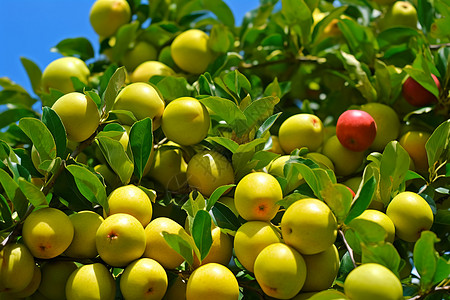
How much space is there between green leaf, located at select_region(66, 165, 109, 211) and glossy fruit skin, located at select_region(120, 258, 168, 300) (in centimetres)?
15

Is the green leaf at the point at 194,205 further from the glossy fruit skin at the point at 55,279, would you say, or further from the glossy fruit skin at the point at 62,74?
the glossy fruit skin at the point at 62,74

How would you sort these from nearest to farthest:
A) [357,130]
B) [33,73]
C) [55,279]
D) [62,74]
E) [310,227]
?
[310,227] → [55,279] → [357,130] → [62,74] → [33,73]

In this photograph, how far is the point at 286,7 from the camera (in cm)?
170

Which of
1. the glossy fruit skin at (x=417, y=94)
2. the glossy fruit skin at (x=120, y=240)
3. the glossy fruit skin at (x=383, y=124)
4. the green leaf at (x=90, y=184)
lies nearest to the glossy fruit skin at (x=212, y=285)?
the glossy fruit skin at (x=120, y=240)

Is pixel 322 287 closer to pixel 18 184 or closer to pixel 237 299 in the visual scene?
pixel 237 299

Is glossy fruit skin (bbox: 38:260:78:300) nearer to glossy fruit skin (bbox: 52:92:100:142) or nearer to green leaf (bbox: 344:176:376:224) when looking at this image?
glossy fruit skin (bbox: 52:92:100:142)

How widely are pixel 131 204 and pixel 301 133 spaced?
1.62 ft

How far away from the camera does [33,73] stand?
182 centimetres

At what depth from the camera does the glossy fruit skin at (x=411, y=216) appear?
111 cm

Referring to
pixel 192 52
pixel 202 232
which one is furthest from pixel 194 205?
pixel 192 52

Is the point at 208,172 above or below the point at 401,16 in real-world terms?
below

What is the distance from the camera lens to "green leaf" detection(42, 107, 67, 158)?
1.17 meters

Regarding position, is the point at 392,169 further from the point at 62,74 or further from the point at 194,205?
the point at 62,74

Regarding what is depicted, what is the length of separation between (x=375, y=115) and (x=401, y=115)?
0.17 m
